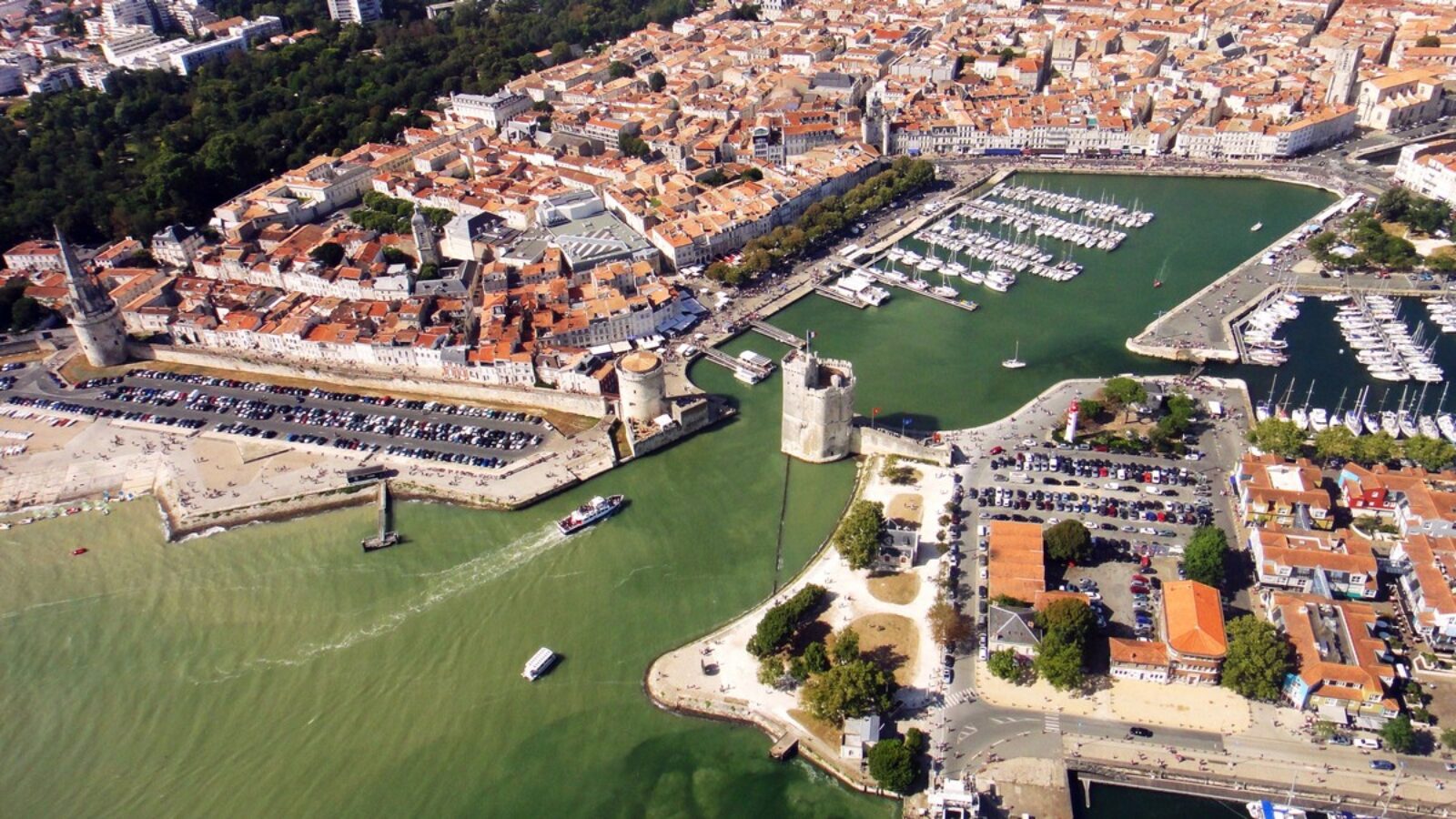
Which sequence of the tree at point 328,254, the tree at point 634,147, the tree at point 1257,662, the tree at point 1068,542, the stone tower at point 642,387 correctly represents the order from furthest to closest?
the tree at point 634,147 → the tree at point 328,254 → the stone tower at point 642,387 → the tree at point 1068,542 → the tree at point 1257,662

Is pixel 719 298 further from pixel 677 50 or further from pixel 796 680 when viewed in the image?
pixel 677 50

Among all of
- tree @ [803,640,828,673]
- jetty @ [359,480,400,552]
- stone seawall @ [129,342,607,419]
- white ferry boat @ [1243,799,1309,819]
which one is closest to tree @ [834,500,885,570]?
tree @ [803,640,828,673]

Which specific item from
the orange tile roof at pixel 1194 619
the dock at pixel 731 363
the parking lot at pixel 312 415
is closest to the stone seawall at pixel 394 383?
the parking lot at pixel 312 415

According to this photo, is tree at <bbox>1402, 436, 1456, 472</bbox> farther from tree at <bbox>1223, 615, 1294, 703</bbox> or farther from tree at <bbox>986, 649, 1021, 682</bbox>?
tree at <bbox>986, 649, 1021, 682</bbox>

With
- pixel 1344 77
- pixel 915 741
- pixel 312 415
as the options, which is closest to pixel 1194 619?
pixel 915 741

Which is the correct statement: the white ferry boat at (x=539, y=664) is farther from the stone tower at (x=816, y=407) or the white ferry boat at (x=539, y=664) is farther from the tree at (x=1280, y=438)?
the tree at (x=1280, y=438)

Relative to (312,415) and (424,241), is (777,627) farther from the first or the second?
(424,241)

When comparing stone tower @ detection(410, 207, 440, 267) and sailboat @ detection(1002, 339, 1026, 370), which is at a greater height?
stone tower @ detection(410, 207, 440, 267)
